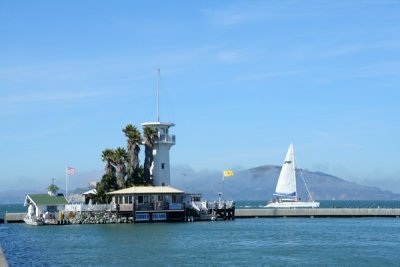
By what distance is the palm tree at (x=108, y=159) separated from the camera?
3442 inches

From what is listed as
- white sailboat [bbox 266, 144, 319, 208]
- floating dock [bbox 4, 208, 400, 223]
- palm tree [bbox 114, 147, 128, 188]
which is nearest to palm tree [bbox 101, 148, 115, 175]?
palm tree [bbox 114, 147, 128, 188]

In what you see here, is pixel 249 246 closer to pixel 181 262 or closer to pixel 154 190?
pixel 181 262

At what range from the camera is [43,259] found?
4906 cm

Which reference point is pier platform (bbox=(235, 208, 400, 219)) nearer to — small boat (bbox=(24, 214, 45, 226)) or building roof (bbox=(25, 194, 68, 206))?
building roof (bbox=(25, 194, 68, 206))

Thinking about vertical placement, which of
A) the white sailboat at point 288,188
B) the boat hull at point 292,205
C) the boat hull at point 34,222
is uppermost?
the white sailboat at point 288,188

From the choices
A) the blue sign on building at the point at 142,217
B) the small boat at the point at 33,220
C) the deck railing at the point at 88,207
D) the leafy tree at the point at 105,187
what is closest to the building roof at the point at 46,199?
the small boat at the point at 33,220

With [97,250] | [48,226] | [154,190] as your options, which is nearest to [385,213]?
[154,190]

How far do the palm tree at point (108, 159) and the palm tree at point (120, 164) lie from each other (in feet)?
1.97

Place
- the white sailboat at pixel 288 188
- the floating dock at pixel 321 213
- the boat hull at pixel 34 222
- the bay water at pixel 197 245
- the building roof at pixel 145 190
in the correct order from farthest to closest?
the white sailboat at pixel 288 188 < the floating dock at pixel 321 213 < the boat hull at pixel 34 222 < the building roof at pixel 145 190 < the bay water at pixel 197 245

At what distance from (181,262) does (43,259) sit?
912 centimetres

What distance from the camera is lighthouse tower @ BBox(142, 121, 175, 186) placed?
89062 mm

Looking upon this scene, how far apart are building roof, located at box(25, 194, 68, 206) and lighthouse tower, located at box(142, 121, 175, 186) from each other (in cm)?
1115

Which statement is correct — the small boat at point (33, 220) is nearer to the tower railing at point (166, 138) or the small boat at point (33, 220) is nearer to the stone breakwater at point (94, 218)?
the stone breakwater at point (94, 218)

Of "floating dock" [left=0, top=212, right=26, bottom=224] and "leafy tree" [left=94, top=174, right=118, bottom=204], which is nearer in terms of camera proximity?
"leafy tree" [left=94, top=174, right=118, bottom=204]
